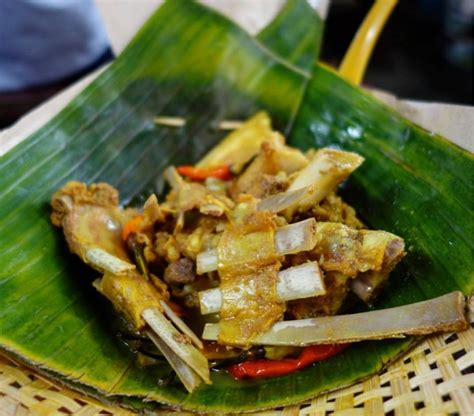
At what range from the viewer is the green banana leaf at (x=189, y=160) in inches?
73.5

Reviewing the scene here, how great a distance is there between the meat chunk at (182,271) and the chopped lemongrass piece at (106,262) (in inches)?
6.0

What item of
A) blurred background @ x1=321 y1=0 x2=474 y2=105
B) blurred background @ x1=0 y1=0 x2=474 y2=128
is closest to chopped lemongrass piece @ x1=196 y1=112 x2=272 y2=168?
blurred background @ x1=0 y1=0 x2=474 y2=128

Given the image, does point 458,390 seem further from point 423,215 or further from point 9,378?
point 9,378

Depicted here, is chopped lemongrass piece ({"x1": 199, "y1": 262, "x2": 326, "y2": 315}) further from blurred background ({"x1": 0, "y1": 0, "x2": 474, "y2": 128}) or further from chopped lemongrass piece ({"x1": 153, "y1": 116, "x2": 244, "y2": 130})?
blurred background ({"x1": 0, "y1": 0, "x2": 474, "y2": 128})

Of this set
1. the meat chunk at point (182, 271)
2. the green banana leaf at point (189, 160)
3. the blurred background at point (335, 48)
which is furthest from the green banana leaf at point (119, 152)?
the blurred background at point (335, 48)

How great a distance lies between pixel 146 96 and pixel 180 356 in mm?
1643

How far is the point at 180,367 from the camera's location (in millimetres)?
1870

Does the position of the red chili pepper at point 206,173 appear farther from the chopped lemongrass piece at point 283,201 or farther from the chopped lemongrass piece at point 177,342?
the chopped lemongrass piece at point 177,342

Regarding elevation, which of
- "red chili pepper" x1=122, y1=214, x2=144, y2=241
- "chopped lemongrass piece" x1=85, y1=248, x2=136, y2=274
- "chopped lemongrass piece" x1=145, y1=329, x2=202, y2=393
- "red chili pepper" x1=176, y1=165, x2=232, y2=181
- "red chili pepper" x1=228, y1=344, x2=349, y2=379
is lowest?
"red chili pepper" x1=228, y1=344, x2=349, y2=379

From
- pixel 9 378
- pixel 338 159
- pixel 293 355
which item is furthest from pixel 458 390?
pixel 9 378

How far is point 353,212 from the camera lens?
2.29 meters

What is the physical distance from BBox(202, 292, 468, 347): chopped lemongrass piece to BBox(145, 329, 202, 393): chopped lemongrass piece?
0.13 meters

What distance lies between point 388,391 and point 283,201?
0.79m

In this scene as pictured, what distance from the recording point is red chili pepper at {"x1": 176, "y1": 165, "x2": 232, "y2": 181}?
2.67 metres
